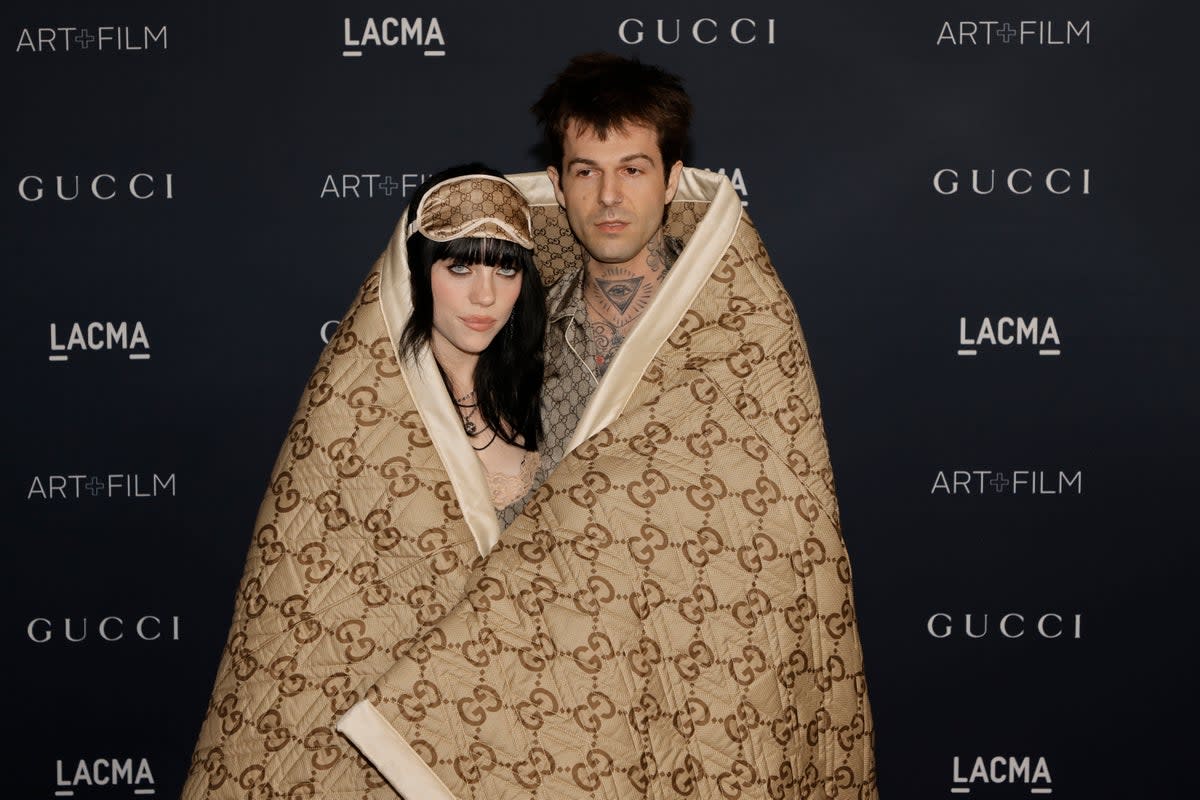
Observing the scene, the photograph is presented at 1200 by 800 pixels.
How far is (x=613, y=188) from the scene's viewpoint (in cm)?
202

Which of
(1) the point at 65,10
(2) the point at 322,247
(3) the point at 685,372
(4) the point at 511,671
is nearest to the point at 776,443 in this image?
(3) the point at 685,372

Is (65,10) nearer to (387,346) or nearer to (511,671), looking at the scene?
(387,346)

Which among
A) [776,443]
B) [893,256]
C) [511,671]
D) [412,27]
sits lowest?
[511,671]

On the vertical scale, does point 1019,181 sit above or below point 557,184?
above

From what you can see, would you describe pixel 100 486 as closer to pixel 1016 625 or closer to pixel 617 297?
pixel 617 297

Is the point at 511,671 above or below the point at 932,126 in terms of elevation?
below

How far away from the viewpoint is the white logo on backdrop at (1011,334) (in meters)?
2.90

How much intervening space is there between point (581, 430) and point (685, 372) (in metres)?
0.19

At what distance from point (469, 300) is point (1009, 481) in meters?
1.65

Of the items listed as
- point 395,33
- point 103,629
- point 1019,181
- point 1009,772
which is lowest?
point 1009,772

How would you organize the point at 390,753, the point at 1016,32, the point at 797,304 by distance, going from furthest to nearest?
1. the point at 797,304
2. the point at 1016,32
3. the point at 390,753

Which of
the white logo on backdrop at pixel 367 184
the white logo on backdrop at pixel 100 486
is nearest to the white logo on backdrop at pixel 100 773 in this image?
the white logo on backdrop at pixel 100 486

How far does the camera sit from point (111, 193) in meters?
2.89

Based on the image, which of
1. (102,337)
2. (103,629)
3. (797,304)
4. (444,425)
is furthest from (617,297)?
(103,629)
